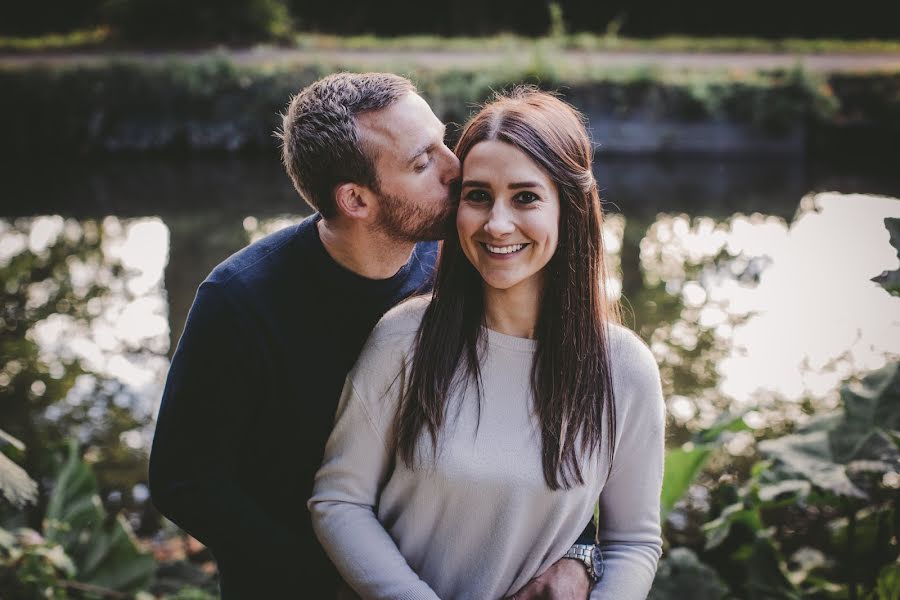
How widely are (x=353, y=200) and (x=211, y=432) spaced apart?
0.64 metres

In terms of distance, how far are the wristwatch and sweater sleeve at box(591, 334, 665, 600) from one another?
0.06 feet

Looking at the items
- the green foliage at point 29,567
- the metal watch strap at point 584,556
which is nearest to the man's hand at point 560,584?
the metal watch strap at point 584,556

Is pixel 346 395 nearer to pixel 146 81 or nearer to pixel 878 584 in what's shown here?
pixel 878 584

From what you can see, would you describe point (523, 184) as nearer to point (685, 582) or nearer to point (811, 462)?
point (811, 462)

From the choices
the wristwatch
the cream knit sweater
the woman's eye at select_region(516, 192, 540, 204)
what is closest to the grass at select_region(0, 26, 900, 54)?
the woman's eye at select_region(516, 192, 540, 204)

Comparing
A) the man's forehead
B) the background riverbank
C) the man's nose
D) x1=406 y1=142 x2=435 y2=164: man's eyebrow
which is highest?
the background riverbank

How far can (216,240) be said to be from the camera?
316 inches

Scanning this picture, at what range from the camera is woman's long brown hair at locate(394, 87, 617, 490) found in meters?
1.74

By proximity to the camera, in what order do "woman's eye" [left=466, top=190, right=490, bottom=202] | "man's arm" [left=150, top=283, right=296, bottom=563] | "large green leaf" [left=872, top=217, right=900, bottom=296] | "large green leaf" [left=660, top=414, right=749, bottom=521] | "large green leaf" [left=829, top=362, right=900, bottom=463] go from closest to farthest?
"woman's eye" [left=466, top=190, right=490, bottom=202] → "man's arm" [left=150, top=283, right=296, bottom=563] → "large green leaf" [left=872, top=217, right=900, bottom=296] → "large green leaf" [left=829, top=362, right=900, bottom=463] → "large green leaf" [left=660, top=414, right=749, bottom=521]

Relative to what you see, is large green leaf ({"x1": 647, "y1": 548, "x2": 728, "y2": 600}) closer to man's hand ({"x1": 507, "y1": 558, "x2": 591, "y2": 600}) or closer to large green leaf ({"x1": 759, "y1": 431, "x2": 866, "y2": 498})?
large green leaf ({"x1": 759, "y1": 431, "x2": 866, "y2": 498})

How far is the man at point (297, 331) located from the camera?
193 centimetres

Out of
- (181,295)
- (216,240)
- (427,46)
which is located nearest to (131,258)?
(216,240)

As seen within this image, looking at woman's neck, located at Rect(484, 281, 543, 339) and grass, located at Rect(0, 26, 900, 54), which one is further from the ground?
grass, located at Rect(0, 26, 900, 54)

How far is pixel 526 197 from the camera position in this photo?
1.77 metres
